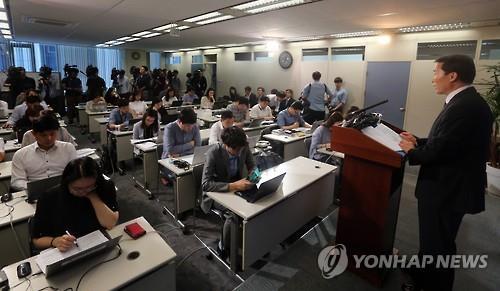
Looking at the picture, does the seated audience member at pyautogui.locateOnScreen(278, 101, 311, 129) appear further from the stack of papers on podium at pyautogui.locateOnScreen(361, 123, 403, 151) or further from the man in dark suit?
the man in dark suit

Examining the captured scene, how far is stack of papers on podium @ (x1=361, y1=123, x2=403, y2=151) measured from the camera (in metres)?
1.92

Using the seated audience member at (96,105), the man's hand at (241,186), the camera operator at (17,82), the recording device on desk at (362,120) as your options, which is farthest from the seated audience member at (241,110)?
the camera operator at (17,82)

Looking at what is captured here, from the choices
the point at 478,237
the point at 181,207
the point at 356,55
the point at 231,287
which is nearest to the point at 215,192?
the point at 231,287

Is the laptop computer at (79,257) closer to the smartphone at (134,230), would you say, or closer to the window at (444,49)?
the smartphone at (134,230)

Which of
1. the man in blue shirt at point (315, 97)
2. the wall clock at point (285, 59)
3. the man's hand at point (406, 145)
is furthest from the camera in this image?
the wall clock at point (285, 59)

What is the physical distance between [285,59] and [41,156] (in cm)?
741

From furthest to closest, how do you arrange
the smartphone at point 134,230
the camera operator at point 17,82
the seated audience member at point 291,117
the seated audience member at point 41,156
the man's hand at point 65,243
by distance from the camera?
the camera operator at point 17,82
the seated audience member at point 291,117
the seated audience member at point 41,156
the smartphone at point 134,230
the man's hand at point 65,243

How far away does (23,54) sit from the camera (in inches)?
444

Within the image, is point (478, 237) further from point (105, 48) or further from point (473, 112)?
point (105, 48)

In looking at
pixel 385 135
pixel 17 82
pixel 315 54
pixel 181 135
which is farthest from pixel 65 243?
pixel 315 54

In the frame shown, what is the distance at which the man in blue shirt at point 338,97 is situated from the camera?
23.3 feet

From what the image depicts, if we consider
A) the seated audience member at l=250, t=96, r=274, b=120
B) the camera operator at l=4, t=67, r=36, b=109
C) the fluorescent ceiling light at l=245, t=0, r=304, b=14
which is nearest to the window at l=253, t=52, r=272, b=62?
the seated audience member at l=250, t=96, r=274, b=120

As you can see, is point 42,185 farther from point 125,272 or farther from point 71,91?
point 71,91

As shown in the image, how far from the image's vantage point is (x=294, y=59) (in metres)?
8.43
